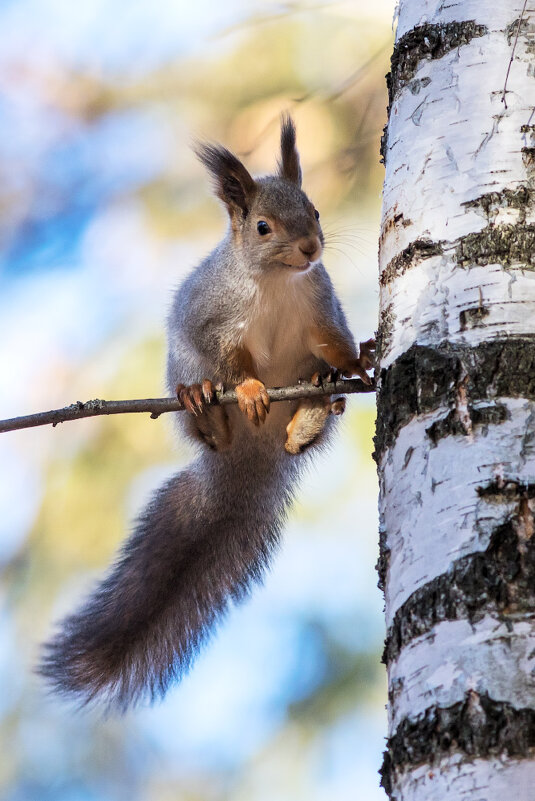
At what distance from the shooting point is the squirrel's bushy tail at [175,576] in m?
2.32

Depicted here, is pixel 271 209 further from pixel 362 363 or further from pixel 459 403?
pixel 459 403

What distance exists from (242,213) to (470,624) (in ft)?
6.41

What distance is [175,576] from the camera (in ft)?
8.34

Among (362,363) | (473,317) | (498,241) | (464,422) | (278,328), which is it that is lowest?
(464,422)

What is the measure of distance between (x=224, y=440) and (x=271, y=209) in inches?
25.7

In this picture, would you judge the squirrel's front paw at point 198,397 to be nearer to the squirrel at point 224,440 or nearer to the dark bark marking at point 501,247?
the squirrel at point 224,440

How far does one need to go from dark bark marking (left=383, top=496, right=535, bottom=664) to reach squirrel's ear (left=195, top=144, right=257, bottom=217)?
1866mm

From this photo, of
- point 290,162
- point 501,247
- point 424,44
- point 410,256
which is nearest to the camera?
point 501,247

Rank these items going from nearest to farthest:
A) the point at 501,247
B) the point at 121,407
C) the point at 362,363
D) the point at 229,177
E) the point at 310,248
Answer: the point at 501,247
the point at 121,407
the point at 362,363
the point at 310,248
the point at 229,177

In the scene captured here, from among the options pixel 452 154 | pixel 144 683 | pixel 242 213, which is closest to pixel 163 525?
pixel 144 683

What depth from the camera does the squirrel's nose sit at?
241cm

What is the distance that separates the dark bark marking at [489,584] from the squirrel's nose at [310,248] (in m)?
1.54

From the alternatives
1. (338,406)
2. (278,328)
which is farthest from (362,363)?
(278,328)

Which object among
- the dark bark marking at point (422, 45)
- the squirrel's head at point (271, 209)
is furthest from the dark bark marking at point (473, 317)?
the squirrel's head at point (271, 209)
